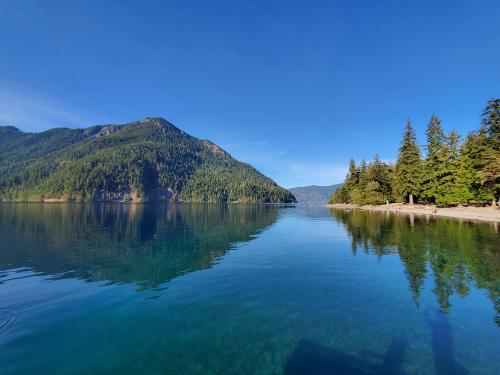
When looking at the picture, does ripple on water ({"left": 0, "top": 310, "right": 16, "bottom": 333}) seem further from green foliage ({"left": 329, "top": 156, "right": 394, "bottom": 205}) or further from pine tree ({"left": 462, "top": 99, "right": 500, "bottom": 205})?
green foliage ({"left": 329, "top": 156, "right": 394, "bottom": 205})

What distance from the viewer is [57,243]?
29688 millimetres

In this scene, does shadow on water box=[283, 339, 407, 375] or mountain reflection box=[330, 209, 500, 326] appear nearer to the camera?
shadow on water box=[283, 339, 407, 375]

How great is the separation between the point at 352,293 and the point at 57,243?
32.2 meters

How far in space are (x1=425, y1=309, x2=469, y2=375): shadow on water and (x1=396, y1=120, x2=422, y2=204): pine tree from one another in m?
81.8

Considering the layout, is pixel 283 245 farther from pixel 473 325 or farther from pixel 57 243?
pixel 57 243

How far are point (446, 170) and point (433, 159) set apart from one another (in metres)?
9.58

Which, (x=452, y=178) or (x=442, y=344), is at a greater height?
(x=452, y=178)

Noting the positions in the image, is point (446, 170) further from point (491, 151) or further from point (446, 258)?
point (446, 258)

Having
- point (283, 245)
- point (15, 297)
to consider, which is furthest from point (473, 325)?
point (15, 297)

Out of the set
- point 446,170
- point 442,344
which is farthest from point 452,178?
point 442,344

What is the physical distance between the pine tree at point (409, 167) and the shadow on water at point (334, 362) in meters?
86.1

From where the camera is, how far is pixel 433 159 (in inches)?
2992

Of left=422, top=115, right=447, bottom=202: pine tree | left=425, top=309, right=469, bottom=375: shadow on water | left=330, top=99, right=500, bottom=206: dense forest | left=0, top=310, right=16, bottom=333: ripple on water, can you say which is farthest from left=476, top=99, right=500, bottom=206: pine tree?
left=0, top=310, right=16, bottom=333: ripple on water

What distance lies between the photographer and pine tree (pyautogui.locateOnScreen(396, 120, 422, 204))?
81875 millimetres
